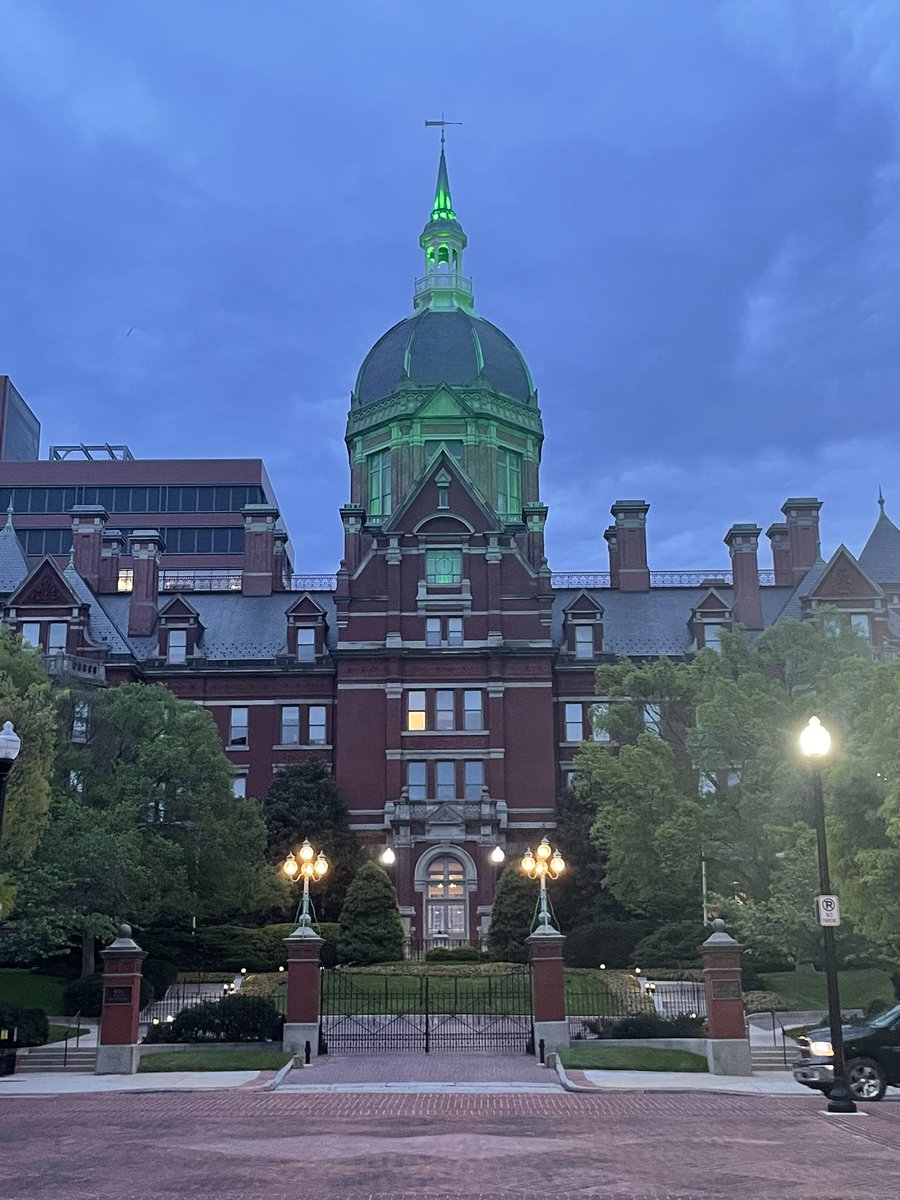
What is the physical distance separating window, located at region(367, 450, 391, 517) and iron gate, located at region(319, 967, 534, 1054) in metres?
36.1

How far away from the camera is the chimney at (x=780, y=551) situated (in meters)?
75.0

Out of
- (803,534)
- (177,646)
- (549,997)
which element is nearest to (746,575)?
(803,534)

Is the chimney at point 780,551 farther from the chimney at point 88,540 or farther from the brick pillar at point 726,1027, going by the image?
the brick pillar at point 726,1027

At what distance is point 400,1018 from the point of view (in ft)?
120

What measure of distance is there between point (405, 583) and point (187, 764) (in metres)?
19.7

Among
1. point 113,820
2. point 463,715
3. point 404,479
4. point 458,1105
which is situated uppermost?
point 404,479

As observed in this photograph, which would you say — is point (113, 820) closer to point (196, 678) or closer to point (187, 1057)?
point (187, 1057)

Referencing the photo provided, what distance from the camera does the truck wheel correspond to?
85.0 feet

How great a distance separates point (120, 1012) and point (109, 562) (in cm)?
4737

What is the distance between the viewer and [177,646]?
6988cm

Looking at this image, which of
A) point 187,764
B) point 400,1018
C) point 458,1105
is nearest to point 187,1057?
point 400,1018

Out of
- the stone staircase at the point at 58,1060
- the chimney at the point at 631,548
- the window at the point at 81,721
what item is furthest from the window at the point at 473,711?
the stone staircase at the point at 58,1060

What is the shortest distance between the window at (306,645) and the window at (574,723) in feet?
44.0

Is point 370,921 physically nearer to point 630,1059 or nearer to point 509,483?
point 630,1059
